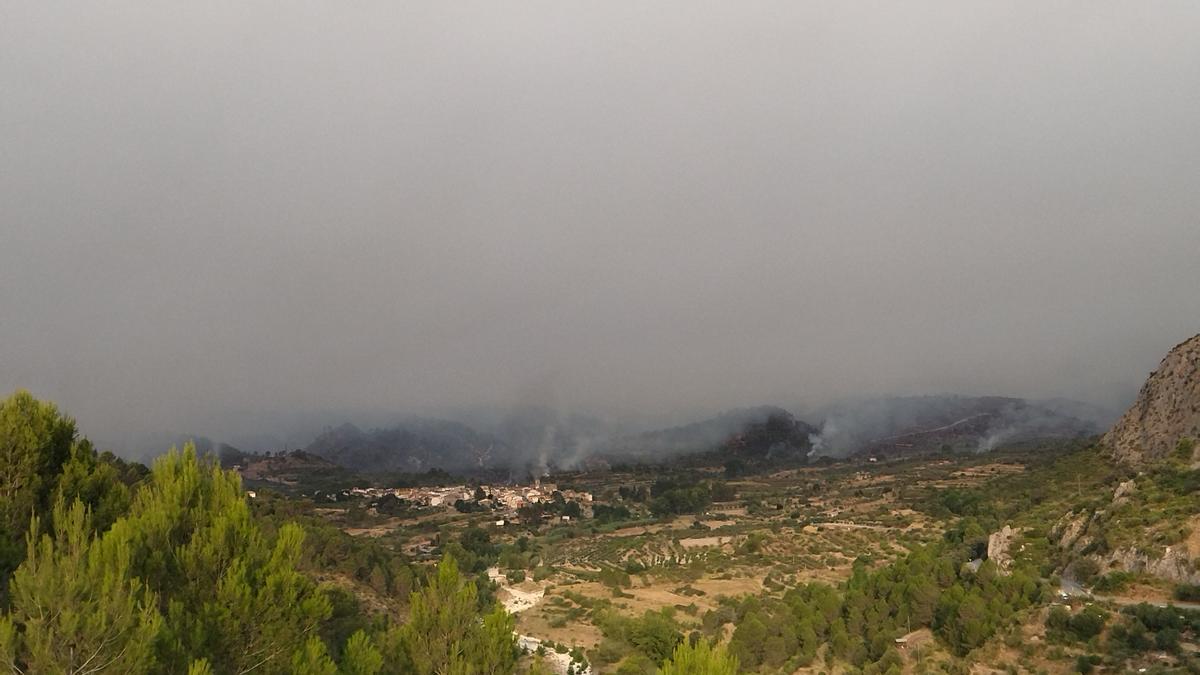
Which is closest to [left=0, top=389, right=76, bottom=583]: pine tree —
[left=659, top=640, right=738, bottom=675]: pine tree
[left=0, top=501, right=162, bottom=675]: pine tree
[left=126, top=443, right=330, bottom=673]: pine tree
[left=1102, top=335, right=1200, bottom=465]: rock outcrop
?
[left=126, top=443, right=330, bottom=673]: pine tree

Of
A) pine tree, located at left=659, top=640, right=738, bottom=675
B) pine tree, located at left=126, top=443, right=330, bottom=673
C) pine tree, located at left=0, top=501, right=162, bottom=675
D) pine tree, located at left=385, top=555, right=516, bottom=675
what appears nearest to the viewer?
pine tree, located at left=0, top=501, right=162, bottom=675

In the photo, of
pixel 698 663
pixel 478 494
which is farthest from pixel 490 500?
pixel 698 663

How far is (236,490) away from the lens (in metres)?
12.1

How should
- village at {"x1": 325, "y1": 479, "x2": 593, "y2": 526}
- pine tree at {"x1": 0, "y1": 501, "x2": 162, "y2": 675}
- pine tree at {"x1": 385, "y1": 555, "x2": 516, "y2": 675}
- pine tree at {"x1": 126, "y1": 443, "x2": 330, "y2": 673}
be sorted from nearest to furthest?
pine tree at {"x1": 0, "y1": 501, "x2": 162, "y2": 675} → pine tree at {"x1": 126, "y1": 443, "x2": 330, "y2": 673} → pine tree at {"x1": 385, "y1": 555, "x2": 516, "y2": 675} → village at {"x1": 325, "y1": 479, "x2": 593, "y2": 526}

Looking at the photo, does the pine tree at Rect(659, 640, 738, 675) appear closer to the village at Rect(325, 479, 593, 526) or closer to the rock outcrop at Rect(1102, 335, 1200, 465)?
the rock outcrop at Rect(1102, 335, 1200, 465)

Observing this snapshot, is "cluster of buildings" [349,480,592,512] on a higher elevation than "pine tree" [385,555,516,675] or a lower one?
lower

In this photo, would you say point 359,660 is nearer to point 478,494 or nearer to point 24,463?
point 24,463

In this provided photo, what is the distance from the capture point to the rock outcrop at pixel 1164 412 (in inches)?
2311

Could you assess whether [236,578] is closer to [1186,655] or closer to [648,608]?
[1186,655]

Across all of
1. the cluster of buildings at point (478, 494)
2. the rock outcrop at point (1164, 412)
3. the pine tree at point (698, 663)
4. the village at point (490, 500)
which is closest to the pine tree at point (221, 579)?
the pine tree at point (698, 663)

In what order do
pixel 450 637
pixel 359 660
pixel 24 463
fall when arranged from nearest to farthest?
pixel 359 660, pixel 450 637, pixel 24 463

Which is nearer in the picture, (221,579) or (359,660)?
(221,579)

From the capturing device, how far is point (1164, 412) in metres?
63.1

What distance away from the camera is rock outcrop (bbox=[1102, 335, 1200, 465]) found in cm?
5869
